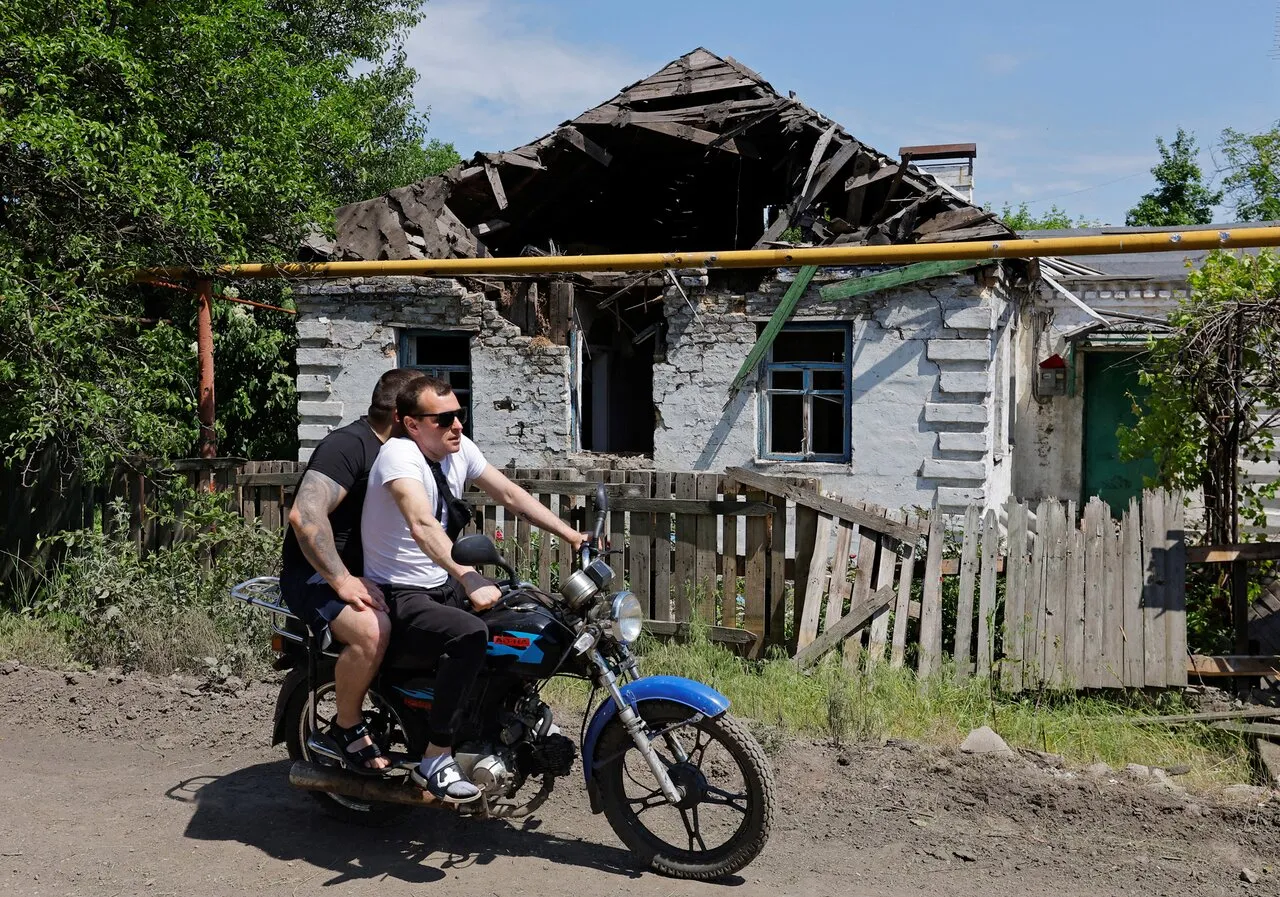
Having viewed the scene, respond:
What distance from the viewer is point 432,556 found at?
365 centimetres

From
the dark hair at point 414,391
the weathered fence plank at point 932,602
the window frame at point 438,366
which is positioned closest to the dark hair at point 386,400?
the dark hair at point 414,391

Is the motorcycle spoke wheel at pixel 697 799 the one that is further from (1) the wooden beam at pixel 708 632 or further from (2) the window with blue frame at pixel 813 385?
(2) the window with blue frame at pixel 813 385

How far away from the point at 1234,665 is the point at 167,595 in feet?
20.5

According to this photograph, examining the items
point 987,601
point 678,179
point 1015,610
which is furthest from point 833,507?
point 678,179

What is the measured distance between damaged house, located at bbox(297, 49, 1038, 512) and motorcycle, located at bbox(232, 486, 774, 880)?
20.9 ft

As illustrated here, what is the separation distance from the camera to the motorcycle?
3.64 m

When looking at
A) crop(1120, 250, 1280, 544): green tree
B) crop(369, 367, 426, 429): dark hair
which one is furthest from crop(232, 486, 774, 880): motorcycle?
crop(1120, 250, 1280, 544): green tree

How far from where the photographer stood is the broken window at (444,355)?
35.7 feet

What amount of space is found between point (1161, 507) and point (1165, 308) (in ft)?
26.4

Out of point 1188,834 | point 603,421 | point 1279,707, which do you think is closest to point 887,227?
point 603,421

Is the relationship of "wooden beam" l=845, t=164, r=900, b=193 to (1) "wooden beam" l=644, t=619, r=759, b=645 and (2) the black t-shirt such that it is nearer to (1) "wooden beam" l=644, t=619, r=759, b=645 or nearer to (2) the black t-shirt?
(1) "wooden beam" l=644, t=619, r=759, b=645

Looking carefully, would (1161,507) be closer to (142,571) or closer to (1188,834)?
(1188,834)

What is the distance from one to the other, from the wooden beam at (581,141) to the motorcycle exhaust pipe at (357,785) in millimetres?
8005

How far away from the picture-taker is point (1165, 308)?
12.7 metres
